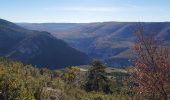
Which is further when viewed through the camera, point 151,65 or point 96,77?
point 96,77

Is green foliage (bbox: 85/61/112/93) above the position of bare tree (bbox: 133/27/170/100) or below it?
below

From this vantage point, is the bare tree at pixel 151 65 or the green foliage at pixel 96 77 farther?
the green foliage at pixel 96 77

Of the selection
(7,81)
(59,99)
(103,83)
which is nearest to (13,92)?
(7,81)

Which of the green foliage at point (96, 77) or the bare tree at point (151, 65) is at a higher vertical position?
the bare tree at point (151, 65)

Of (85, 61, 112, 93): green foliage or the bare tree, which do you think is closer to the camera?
the bare tree

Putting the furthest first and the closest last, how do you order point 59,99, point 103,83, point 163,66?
1. point 103,83
2. point 59,99
3. point 163,66

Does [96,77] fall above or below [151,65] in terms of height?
below

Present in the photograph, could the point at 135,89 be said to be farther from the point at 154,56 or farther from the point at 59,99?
the point at 59,99

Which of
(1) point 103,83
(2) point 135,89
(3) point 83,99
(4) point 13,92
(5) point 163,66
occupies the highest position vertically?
(5) point 163,66

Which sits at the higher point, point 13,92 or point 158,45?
point 158,45

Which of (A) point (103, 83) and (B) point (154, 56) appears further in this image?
(A) point (103, 83)

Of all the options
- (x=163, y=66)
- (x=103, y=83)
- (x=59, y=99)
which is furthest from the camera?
(x=103, y=83)
